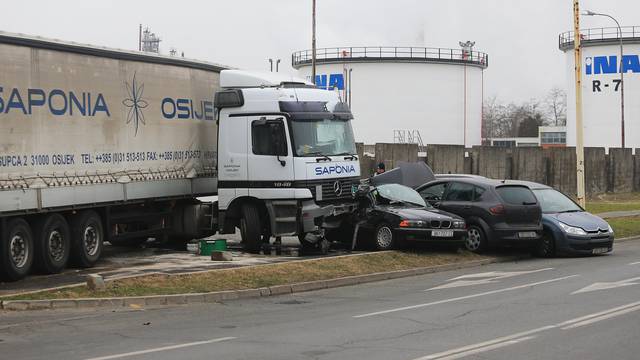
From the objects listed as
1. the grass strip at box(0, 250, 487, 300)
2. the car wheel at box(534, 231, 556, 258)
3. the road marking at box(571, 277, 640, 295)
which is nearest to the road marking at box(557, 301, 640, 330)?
the road marking at box(571, 277, 640, 295)

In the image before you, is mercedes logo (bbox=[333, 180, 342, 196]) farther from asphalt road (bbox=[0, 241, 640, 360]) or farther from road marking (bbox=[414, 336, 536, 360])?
road marking (bbox=[414, 336, 536, 360])

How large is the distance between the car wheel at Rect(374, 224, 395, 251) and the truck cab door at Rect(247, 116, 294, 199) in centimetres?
210

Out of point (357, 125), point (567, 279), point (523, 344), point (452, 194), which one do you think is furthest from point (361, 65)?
point (523, 344)

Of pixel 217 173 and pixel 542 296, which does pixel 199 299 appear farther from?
pixel 217 173

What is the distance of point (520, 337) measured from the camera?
10.4m

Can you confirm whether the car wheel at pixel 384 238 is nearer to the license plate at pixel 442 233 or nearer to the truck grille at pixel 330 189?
the license plate at pixel 442 233

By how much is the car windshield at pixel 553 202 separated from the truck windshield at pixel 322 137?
483 cm

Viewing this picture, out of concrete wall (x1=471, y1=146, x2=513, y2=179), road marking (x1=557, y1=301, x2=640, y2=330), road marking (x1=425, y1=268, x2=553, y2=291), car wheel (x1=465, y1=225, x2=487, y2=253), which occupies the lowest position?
road marking (x1=425, y1=268, x2=553, y2=291)

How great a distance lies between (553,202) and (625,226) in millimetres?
7259

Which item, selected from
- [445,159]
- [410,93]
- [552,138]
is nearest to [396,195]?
[445,159]

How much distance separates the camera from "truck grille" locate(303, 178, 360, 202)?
19.8m

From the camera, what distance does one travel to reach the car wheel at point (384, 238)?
65.8 ft

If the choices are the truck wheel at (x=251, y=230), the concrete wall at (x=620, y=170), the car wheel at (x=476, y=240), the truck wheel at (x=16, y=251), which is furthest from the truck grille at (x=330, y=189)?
the concrete wall at (x=620, y=170)

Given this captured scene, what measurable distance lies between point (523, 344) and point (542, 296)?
450 centimetres
